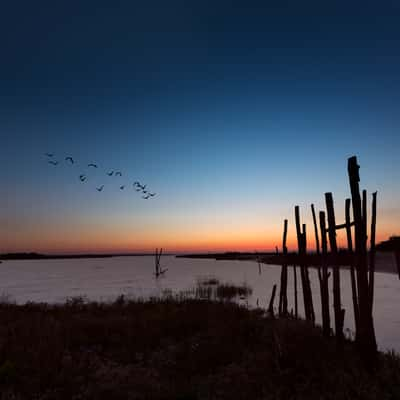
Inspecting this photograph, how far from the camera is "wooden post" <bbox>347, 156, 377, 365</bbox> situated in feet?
23.1

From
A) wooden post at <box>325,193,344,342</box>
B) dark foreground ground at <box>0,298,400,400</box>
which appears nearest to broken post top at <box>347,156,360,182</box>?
wooden post at <box>325,193,344,342</box>

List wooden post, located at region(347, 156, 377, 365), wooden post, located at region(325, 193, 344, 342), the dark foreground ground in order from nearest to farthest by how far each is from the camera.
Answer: the dark foreground ground, wooden post, located at region(347, 156, 377, 365), wooden post, located at region(325, 193, 344, 342)

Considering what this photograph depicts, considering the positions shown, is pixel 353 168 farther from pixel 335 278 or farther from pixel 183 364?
pixel 183 364

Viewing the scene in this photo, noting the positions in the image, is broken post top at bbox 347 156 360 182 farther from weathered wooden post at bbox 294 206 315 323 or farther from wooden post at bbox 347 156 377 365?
weathered wooden post at bbox 294 206 315 323

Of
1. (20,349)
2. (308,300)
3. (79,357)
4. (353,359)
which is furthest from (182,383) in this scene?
(308,300)

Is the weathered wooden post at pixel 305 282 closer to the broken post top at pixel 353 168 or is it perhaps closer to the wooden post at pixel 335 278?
the wooden post at pixel 335 278

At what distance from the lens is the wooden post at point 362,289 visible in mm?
7055

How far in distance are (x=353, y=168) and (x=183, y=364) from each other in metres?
5.97

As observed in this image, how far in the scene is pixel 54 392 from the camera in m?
6.35

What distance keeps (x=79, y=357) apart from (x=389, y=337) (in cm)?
1097

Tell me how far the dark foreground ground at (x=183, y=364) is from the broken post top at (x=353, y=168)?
13.0 ft

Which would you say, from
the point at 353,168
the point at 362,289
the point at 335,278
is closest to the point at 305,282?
the point at 335,278

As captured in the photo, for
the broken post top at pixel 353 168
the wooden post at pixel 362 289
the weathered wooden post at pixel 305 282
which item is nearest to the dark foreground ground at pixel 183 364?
the wooden post at pixel 362 289

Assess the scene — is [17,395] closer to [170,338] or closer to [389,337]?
[170,338]
